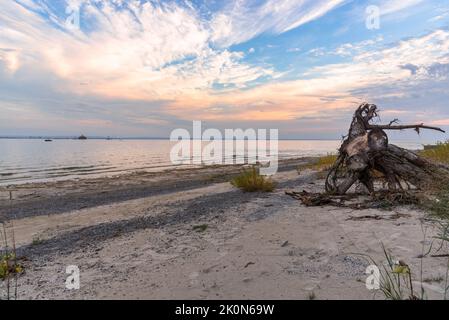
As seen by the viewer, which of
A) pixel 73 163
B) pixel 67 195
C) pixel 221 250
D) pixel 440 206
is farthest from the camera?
pixel 73 163

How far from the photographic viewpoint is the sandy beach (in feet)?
11.9

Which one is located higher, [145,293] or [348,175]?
[348,175]

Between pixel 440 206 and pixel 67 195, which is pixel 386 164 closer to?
pixel 440 206

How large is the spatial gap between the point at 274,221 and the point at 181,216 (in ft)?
8.37

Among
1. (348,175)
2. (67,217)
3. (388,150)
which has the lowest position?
(67,217)

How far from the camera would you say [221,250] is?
5000 mm

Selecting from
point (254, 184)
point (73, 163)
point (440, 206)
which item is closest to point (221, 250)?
point (440, 206)

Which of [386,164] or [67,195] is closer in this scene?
[386,164]

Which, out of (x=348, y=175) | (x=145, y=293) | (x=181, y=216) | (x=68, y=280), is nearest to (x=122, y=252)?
(x=68, y=280)

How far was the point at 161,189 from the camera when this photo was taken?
14.9m

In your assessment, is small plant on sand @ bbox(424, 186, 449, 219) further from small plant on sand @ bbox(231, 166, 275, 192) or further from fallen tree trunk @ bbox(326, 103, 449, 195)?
small plant on sand @ bbox(231, 166, 275, 192)

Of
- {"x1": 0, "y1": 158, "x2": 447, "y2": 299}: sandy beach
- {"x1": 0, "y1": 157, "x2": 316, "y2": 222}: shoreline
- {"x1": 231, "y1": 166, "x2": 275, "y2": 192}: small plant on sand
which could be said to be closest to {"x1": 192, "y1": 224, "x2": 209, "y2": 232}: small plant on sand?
{"x1": 0, "y1": 158, "x2": 447, "y2": 299}: sandy beach
